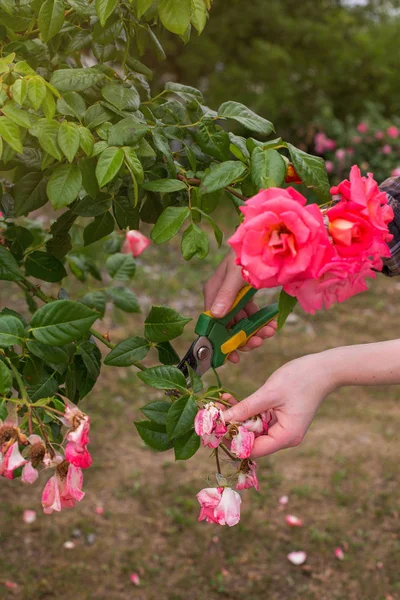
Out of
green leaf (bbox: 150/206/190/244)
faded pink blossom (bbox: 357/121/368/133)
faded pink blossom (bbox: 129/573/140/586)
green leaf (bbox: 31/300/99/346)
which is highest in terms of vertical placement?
green leaf (bbox: 150/206/190/244)

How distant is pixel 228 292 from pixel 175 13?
19.2 inches

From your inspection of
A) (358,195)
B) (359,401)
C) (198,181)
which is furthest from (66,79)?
(359,401)

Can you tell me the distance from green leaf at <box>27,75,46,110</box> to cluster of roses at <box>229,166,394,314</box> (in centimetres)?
34

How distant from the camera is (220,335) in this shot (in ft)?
4.62

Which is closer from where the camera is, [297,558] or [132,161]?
[132,161]

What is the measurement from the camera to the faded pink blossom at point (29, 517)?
2617mm

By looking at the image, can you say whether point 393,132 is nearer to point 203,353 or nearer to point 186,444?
point 203,353

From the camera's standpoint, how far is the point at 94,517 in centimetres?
266

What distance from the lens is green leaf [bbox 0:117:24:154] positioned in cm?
98

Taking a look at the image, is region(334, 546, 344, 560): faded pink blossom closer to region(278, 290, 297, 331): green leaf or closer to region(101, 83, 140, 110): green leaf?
region(278, 290, 297, 331): green leaf

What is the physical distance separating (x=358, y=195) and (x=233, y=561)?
1873mm

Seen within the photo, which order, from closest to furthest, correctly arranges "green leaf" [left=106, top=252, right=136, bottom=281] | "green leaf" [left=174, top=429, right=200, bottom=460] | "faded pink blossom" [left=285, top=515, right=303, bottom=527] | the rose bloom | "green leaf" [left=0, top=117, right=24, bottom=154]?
the rose bloom → "green leaf" [left=0, top=117, right=24, bottom=154] → "green leaf" [left=174, top=429, right=200, bottom=460] → "green leaf" [left=106, top=252, right=136, bottom=281] → "faded pink blossom" [left=285, top=515, right=303, bottom=527]

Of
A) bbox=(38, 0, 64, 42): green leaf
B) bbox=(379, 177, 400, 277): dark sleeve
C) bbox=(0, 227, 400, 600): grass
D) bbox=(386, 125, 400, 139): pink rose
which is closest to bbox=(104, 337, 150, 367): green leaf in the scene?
bbox=(38, 0, 64, 42): green leaf

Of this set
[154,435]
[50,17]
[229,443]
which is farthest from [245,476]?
[50,17]
